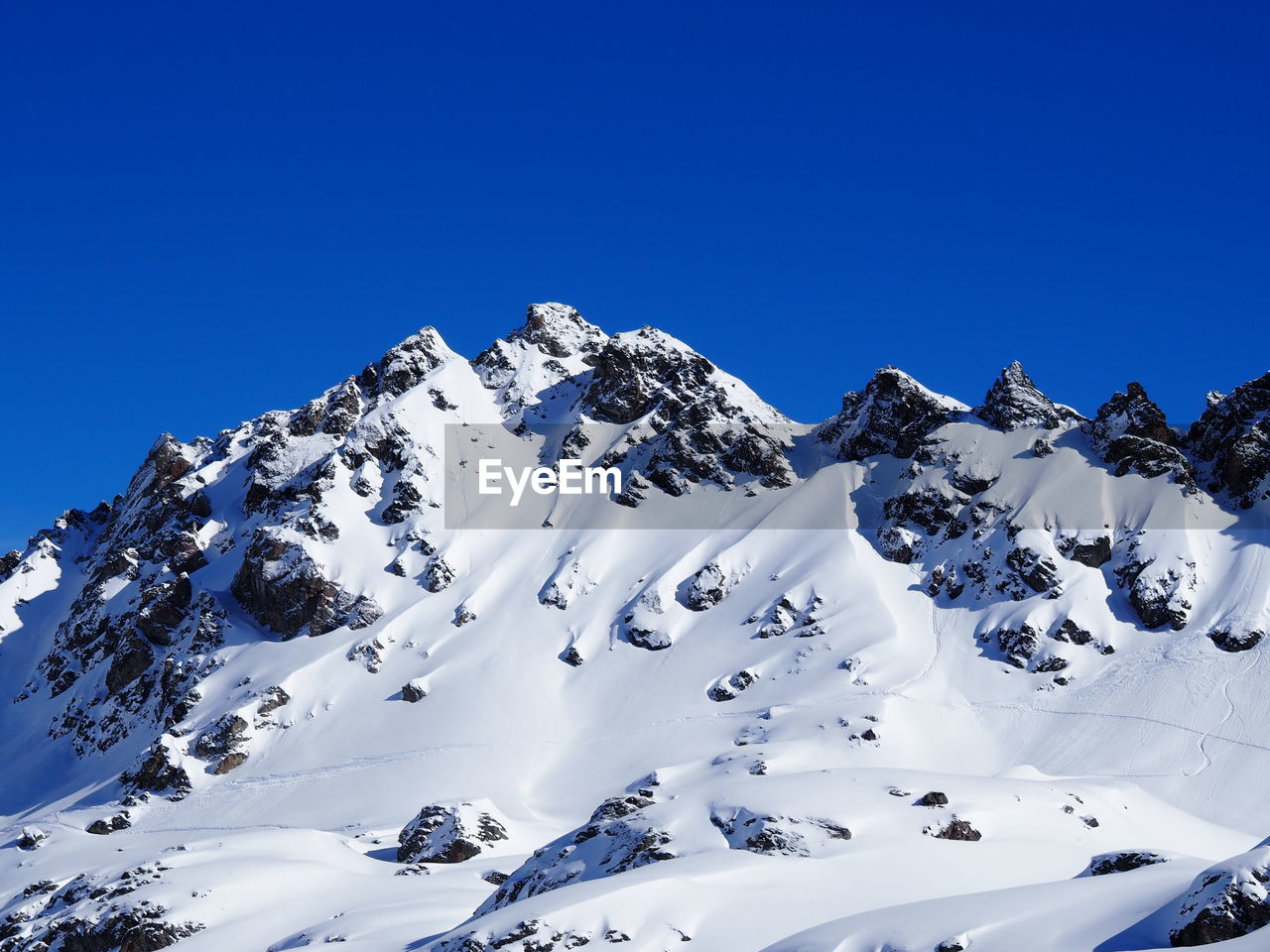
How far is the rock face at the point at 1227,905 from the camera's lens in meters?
38.9

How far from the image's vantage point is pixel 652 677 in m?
121

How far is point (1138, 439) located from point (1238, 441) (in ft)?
32.4

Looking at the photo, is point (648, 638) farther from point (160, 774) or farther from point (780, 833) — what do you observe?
point (780, 833)

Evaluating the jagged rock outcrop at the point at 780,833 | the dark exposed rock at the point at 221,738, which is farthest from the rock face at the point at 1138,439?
the dark exposed rock at the point at 221,738

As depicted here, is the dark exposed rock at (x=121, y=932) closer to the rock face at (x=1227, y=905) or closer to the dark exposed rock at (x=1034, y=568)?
the rock face at (x=1227, y=905)

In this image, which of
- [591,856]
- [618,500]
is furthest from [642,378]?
[591,856]

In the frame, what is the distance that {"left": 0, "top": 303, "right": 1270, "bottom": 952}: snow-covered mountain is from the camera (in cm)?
6331

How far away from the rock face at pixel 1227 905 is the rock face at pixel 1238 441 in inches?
3856

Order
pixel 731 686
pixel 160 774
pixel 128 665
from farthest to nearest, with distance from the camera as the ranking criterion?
pixel 128 665 → pixel 731 686 → pixel 160 774

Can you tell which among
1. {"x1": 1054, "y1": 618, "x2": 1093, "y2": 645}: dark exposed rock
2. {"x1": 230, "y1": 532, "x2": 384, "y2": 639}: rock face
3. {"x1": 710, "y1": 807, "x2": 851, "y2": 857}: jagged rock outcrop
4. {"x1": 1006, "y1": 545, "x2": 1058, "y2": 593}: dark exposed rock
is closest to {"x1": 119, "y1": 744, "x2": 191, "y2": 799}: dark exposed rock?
{"x1": 230, "y1": 532, "x2": 384, "y2": 639}: rock face

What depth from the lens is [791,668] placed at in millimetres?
118062

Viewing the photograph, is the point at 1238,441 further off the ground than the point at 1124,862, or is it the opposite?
the point at 1238,441

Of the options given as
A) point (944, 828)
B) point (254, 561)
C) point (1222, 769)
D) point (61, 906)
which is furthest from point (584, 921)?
point (254, 561)

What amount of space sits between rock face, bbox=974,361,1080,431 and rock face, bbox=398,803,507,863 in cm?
8466
